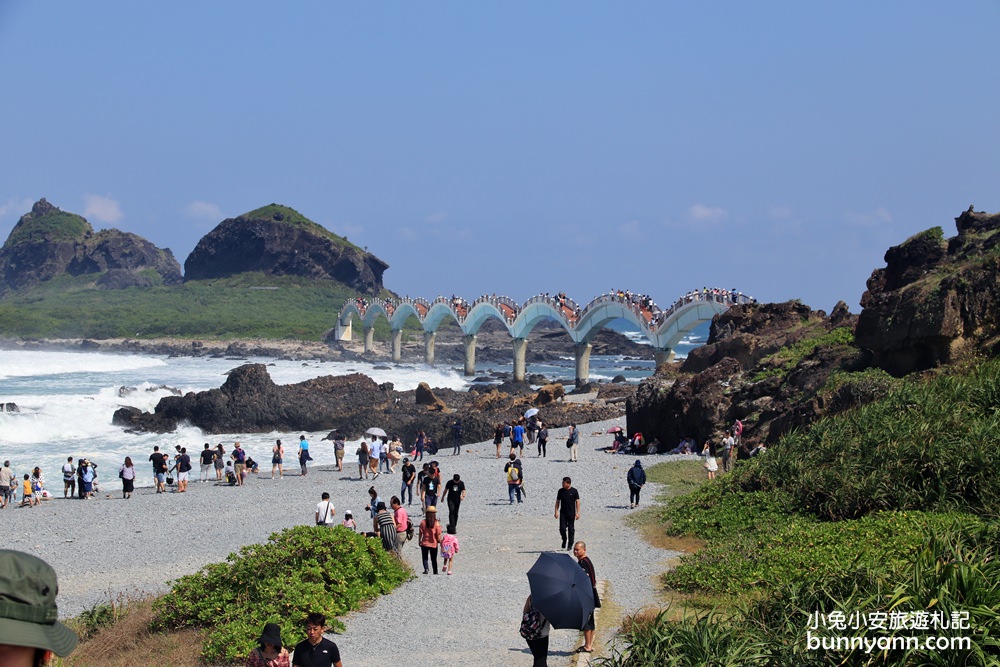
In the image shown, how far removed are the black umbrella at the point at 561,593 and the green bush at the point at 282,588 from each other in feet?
9.23

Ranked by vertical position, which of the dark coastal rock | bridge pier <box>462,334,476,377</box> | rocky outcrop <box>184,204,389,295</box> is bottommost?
the dark coastal rock

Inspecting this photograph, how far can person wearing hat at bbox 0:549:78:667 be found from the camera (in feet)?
7.05

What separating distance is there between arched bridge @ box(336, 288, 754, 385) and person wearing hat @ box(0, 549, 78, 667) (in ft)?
126

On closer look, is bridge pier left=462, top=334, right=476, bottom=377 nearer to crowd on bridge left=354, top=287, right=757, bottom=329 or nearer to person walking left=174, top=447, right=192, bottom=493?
crowd on bridge left=354, top=287, right=757, bottom=329

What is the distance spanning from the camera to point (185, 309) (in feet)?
455

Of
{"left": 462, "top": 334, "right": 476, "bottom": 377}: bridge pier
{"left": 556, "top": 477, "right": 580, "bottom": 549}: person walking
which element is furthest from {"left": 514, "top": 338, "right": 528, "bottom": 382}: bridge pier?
{"left": 556, "top": 477, "right": 580, "bottom": 549}: person walking

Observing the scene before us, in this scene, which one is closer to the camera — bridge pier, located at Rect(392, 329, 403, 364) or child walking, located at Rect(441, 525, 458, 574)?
child walking, located at Rect(441, 525, 458, 574)

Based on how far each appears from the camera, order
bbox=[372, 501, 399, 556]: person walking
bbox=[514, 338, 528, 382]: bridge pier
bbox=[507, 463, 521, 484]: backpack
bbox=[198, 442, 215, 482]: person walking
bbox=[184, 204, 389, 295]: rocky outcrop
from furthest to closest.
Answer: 1. bbox=[184, 204, 389, 295]: rocky outcrop
2. bbox=[514, 338, 528, 382]: bridge pier
3. bbox=[198, 442, 215, 482]: person walking
4. bbox=[507, 463, 521, 484]: backpack
5. bbox=[372, 501, 399, 556]: person walking

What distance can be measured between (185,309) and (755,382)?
411ft

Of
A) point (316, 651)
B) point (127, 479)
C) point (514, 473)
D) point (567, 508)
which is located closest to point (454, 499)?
point (567, 508)

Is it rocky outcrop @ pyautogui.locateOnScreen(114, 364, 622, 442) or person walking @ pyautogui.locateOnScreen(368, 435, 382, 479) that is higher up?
rocky outcrop @ pyautogui.locateOnScreen(114, 364, 622, 442)

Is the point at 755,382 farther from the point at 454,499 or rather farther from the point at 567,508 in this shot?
the point at 567,508

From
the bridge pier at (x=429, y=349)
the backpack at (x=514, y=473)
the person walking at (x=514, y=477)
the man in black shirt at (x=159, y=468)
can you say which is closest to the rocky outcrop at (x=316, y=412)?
the man in black shirt at (x=159, y=468)

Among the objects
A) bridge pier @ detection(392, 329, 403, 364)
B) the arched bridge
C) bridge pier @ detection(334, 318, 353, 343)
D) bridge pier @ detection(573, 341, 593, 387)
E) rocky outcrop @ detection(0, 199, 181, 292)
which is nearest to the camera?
the arched bridge
